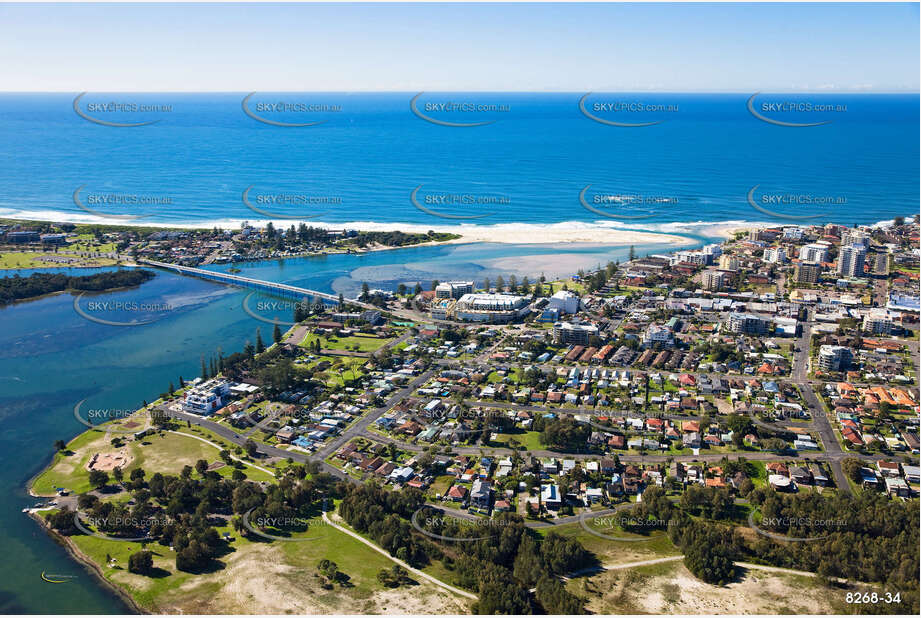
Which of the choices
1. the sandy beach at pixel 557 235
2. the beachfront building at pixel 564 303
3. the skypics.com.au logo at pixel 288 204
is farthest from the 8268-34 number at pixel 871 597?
the skypics.com.au logo at pixel 288 204

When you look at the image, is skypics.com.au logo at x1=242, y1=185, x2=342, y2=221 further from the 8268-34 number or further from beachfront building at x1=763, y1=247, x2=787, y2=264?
the 8268-34 number

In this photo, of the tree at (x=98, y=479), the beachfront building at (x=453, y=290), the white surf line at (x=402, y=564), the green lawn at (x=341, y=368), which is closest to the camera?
the white surf line at (x=402, y=564)

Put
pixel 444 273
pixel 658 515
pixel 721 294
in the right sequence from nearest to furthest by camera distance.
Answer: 1. pixel 658 515
2. pixel 721 294
3. pixel 444 273

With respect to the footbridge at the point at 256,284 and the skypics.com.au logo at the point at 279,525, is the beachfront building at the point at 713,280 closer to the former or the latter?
the footbridge at the point at 256,284

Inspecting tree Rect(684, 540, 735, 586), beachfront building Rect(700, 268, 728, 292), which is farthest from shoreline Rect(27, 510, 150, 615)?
beachfront building Rect(700, 268, 728, 292)

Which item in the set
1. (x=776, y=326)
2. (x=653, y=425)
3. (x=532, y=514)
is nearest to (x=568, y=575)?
(x=532, y=514)

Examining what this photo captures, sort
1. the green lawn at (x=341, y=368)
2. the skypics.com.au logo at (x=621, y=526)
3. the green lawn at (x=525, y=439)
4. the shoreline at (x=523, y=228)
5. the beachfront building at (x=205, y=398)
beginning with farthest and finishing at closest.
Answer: the shoreline at (x=523, y=228) → the green lawn at (x=341, y=368) → the beachfront building at (x=205, y=398) → the green lawn at (x=525, y=439) → the skypics.com.au logo at (x=621, y=526)

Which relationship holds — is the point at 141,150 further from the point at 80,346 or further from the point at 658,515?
the point at 658,515
